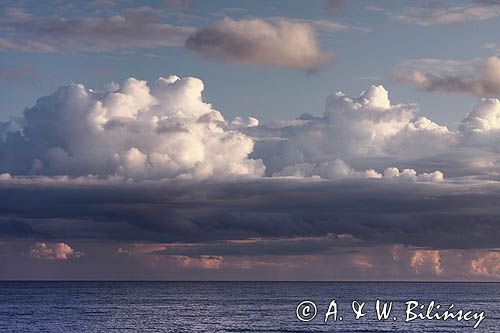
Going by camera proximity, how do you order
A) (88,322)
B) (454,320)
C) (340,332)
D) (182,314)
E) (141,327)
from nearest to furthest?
(340,332) → (141,327) → (88,322) → (454,320) → (182,314)

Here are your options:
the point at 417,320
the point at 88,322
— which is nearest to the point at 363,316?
the point at 417,320

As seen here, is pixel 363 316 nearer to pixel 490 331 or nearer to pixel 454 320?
pixel 454 320

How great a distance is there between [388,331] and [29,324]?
231 feet

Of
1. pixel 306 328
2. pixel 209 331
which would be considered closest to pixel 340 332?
pixel 306 328

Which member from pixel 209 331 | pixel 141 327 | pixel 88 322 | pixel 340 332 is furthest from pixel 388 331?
pixel 88 322

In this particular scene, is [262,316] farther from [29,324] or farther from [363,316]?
[29,324]

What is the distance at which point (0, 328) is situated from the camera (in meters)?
149

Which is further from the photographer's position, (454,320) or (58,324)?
(454,320)

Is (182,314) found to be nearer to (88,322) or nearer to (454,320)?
(88,322)

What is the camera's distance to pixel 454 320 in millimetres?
177750

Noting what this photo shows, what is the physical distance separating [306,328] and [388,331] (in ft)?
49.9

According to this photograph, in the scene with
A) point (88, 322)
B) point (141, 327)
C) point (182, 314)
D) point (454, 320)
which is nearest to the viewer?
point (141, 327)

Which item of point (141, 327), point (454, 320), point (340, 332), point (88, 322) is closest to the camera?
point (340, 332)

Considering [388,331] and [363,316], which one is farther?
[363,316]
